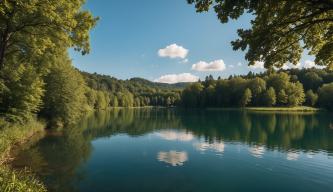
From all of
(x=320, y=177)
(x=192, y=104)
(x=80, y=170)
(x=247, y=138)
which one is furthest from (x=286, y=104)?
(x=80, y=170)

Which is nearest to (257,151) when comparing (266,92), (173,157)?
(173,157)

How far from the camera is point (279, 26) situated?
1155 centimetres

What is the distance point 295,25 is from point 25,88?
2863 cm

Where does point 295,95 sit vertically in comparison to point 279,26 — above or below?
above

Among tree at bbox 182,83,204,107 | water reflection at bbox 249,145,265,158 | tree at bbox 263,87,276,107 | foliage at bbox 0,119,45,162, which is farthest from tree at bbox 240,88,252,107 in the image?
foliage at bbox 0,119,45,162

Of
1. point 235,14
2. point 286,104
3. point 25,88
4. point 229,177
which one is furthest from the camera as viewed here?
point 286,104

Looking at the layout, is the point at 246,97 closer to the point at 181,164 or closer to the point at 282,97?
the point at 282,97

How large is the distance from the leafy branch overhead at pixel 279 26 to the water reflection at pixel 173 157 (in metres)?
15.0

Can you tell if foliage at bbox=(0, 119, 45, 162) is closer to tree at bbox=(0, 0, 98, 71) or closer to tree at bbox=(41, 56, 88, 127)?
tree at bbox=(41, 56, 88, 127)

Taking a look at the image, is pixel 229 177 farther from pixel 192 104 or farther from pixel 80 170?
pixel 192 104

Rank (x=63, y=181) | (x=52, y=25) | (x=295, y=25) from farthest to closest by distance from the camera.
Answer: (x=63, y=181) → (x=52, y=25) → (x=295, y=25)

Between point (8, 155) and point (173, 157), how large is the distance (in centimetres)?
1518

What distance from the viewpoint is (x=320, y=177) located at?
70.1 ft

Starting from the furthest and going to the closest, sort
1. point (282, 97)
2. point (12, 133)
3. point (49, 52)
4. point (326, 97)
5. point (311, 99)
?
1. point (311, 99)
2. point (282, 97)
3. point (326, 97)
4. point (12, 133)
5. point (49, 52)
